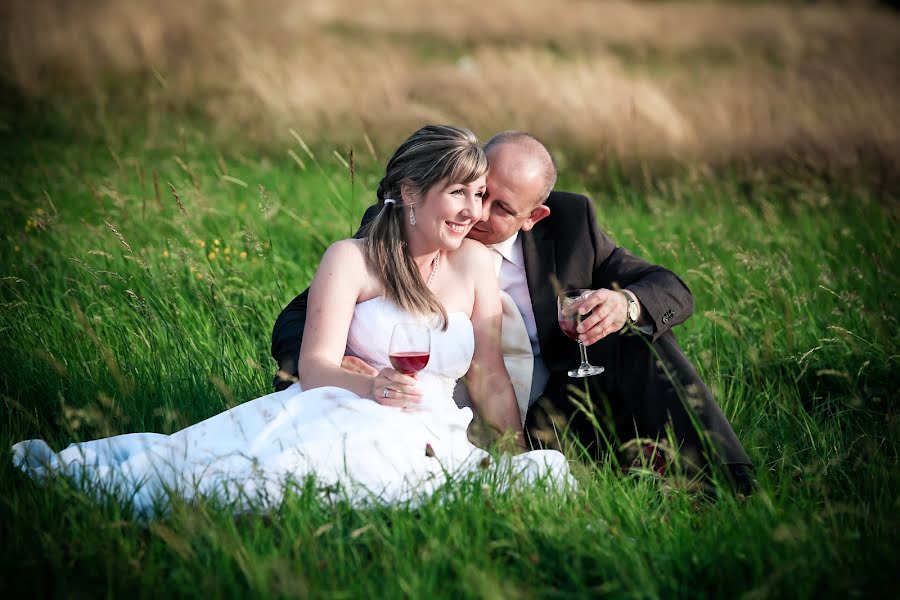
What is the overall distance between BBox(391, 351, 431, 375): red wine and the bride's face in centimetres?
100

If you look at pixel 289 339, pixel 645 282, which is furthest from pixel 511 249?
pixel 289 339

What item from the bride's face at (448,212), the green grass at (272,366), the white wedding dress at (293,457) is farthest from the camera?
the bride's face at (448,212)

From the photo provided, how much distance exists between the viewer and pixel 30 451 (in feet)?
11.4

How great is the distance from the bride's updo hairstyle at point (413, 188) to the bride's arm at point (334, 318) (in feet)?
0.32

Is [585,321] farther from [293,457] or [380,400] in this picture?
[293,457]

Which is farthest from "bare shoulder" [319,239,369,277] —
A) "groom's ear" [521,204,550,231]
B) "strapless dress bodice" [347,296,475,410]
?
"groom's ear" [521,204,550,231]

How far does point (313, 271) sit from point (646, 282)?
8.64 ft

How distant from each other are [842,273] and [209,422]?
4.32 m

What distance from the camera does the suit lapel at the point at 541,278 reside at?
14.7 ft

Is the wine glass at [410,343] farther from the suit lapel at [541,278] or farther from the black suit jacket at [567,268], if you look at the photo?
the suit lapel at [541,278]

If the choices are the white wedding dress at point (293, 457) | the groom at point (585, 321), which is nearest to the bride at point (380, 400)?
the white wedding dress at point (293, 457)

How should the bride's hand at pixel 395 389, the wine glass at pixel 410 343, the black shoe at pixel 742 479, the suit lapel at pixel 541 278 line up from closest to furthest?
1. the wine glass at pixel 410 343
2. the bride's hand at pixel 395 389
3. the black shoe at pixel 742 479
4. the suit lapel at pixel 541 278

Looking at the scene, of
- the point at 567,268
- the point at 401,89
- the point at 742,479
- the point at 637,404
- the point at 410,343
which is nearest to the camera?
the point at 410,343

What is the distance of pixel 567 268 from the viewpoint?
451 cm
